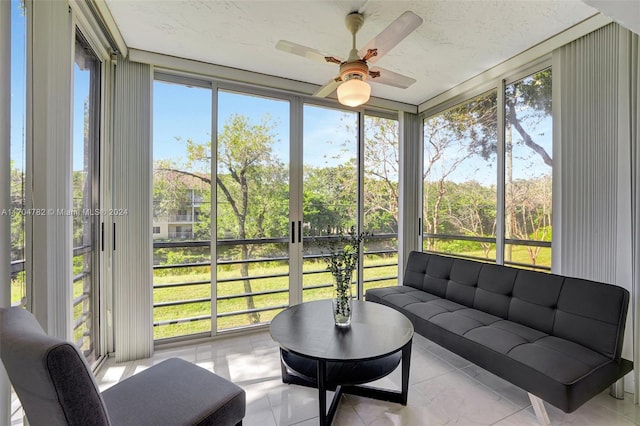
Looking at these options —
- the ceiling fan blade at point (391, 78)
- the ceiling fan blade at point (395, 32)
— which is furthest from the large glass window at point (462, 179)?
the ceiling fan blade at point (395, 32)

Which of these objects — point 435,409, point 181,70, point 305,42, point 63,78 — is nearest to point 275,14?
point 305,42

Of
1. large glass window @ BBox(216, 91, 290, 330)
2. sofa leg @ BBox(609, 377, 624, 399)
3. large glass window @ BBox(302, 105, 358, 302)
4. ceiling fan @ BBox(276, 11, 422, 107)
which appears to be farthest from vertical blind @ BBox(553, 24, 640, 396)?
large glass window @ BBox(216, 91, 290, 330)

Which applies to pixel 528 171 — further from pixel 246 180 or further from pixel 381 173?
pixel 246 180

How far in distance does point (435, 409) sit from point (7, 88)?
2.81 meters

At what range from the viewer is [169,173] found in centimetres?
269

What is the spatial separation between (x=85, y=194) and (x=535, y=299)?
347 cm

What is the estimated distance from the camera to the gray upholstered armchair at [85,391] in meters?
0.79

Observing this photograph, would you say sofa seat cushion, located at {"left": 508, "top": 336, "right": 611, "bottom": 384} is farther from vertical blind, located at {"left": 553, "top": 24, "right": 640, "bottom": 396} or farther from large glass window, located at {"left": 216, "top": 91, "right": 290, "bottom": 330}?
large glass window, located at {"left": 216, "top": 91, "right": 290, "bottom": 330}

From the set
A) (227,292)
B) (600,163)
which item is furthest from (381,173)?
(227,292)

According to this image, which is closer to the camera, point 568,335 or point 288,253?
point 568,335

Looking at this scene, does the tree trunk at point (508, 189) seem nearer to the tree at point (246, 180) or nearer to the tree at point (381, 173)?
the tree at point (381, 173)

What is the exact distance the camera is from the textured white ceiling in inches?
74.5

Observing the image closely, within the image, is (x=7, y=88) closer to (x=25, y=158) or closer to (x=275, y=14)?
(x=25, y=158)

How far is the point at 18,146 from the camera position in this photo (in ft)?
4.27
